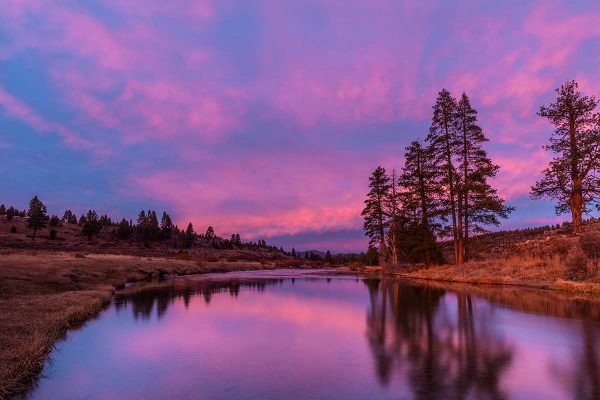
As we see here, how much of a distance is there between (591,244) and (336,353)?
956 inches

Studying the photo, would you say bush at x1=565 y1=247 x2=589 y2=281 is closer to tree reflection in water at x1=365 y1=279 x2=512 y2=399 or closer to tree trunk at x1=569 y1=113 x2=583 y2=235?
tree trunk at x1=569 y1=113 x2=583 y2=235

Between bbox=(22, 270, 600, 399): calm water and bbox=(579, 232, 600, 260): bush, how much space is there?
8.07 meters

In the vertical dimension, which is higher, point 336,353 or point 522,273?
point 522,273

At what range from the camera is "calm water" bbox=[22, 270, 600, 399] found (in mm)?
9055

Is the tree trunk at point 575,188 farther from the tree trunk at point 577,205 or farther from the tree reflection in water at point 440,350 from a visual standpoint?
the tree reflection in water at point 440,350

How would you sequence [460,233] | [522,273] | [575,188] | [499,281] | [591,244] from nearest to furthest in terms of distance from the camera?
[591,244] < [522,273] < [499,281] < [575,188] < [460,233]

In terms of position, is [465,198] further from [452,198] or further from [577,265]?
[577,265]

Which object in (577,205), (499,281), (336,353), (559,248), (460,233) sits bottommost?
(336,353)

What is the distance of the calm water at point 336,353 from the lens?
29.7 ft

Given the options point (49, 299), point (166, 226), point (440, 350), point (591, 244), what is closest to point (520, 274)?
point (591, 244)

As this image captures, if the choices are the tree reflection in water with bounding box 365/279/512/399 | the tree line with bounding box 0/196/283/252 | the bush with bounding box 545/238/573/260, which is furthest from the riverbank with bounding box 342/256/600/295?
the tree line with bounding box 0/196/283/252

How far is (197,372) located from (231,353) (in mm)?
2149

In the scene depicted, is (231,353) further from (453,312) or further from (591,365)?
(453,312)

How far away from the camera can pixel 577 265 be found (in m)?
27.7
